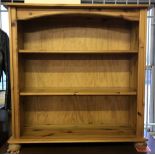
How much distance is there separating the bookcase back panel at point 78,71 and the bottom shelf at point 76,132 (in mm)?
405

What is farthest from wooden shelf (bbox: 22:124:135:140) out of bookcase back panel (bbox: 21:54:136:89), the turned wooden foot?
bookcase back panel (bbox: 21:54:136:89)

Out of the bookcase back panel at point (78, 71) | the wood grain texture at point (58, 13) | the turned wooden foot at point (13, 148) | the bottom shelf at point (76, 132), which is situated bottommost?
the turned wooden foot at point (13, 148)

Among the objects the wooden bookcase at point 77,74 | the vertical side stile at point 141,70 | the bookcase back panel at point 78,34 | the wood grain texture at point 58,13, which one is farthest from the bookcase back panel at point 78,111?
the wood grain texture at point 58,13

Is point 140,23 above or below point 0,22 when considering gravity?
→ below

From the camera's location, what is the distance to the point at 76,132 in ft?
6.53

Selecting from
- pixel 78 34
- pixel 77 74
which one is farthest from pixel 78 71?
pixel 78 34

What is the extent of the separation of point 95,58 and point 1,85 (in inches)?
38.6

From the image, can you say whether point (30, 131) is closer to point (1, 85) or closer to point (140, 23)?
point (1, 85)

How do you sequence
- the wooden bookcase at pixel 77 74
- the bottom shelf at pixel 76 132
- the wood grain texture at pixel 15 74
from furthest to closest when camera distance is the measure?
the wooden bookcase at pixel 77 74 < the bottom shelf at pixel 76 132 < the wood grain texture at pixel 15 74

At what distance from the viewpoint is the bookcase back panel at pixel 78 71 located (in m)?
2.14

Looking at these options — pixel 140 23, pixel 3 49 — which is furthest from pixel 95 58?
pixel 3 49

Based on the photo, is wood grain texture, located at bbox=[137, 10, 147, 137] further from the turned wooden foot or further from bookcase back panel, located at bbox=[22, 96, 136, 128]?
the turned wooden foot

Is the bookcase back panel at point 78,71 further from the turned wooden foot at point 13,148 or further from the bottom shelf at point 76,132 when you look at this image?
the turned wooden foot at point 13,148

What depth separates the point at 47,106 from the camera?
85.6 inches
